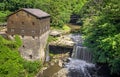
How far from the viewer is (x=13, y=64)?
3128 cm

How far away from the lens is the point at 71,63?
4419 cm

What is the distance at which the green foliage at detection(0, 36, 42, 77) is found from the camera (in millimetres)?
30370

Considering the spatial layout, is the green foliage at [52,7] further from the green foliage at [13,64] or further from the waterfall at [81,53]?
the green foliage at [13,64]

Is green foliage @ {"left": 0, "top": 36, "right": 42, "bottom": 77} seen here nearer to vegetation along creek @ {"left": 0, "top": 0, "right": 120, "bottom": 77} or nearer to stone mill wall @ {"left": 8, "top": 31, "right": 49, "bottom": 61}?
vegetation along creek @ {"left": 0, "top": 0, "right": 120, "bottom": 77}

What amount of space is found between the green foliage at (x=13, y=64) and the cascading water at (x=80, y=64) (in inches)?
234

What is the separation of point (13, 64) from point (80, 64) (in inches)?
612

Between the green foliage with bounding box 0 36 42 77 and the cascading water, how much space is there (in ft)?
19.5

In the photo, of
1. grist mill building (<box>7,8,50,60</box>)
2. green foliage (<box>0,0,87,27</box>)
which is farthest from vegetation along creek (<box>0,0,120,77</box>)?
green foliage (<box>0,0,87,27</box>)

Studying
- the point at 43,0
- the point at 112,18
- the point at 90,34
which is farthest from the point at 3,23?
the point at 112,18

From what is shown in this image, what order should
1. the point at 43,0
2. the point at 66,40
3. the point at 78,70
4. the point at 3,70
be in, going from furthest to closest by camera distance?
the point at 43,0
the point at 66,40
the point at 78,70
the point at 3,70

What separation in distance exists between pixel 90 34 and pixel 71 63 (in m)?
10.3

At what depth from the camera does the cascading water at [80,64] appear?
39.5m

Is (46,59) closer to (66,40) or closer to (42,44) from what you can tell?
(42,44)

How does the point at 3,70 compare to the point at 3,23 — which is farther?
the point at 3,23
